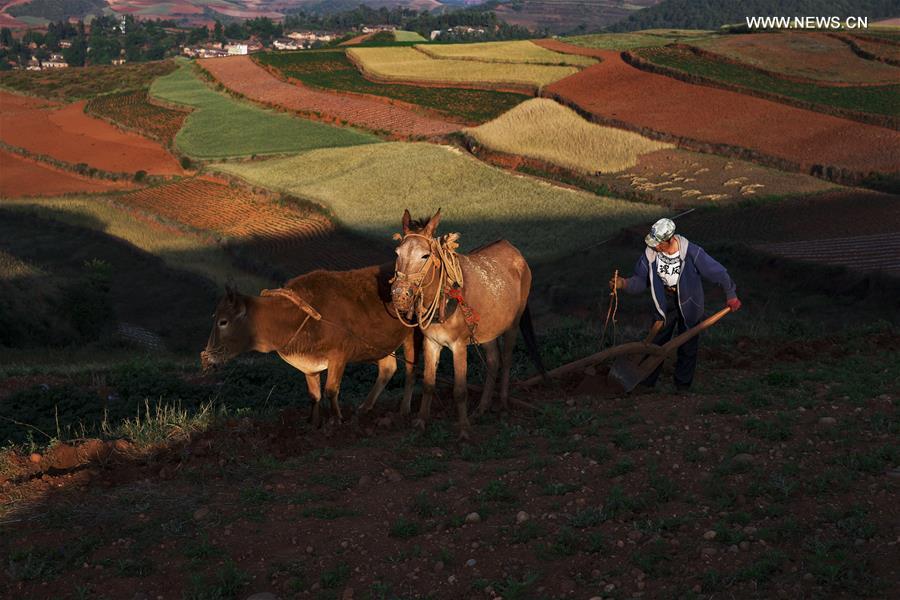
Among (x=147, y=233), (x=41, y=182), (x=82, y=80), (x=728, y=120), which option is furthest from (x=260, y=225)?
(x=82, y=80)

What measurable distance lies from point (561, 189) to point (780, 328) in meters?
27.3

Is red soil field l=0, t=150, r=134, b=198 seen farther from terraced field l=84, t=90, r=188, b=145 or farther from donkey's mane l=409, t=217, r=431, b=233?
donkey's mane l=409, t=217, r=431, b=233

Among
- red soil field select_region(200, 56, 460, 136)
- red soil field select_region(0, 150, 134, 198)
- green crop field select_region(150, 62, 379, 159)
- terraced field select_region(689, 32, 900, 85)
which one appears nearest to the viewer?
red soil field select_region(0, 150, 134, 198)

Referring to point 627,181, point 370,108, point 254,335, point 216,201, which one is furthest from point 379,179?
point 254,335

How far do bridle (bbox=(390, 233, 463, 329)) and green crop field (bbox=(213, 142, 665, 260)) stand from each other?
2507 centimetres

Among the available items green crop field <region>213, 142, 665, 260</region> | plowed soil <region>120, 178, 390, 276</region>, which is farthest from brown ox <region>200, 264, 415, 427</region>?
plowed soil <region>120, 178, 390, 276</region>

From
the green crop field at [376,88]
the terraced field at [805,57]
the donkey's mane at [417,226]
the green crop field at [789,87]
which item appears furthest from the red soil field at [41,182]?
the donkey's mane at [417,226]

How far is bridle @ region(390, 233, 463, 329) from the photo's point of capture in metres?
10.7

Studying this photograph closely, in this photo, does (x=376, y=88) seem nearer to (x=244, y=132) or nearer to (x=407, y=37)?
(x=244, y=132)

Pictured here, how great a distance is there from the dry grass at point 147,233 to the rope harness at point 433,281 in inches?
993

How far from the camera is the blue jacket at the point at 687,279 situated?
40.5 feet

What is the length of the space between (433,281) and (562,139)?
42949 millimetres

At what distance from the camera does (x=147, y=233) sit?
44.8 metres

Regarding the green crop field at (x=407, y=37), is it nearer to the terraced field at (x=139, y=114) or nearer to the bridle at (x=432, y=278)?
the terraced field at (x=139, y=114)
